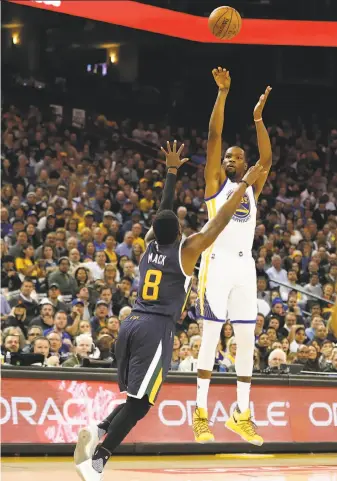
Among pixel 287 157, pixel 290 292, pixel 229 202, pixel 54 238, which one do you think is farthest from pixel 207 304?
pixel 287 157

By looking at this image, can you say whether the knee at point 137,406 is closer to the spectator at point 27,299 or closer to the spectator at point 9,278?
the spectator at point 27,299

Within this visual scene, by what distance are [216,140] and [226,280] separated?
1253 mm

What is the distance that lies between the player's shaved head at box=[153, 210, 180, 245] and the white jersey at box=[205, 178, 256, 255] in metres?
0.91

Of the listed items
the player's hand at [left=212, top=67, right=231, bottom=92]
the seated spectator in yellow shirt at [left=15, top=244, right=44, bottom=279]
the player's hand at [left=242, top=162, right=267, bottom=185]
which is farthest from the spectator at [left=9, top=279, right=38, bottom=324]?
the player's hand at [left=242, top=162, right=267, bottom=185]

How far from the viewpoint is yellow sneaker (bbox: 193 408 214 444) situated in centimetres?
862

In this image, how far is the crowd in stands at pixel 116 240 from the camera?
13.4 m

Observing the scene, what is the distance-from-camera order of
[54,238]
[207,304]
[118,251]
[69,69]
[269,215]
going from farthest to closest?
[69,69] < [269,215] < [118,251] < [54,238] < [207,304]

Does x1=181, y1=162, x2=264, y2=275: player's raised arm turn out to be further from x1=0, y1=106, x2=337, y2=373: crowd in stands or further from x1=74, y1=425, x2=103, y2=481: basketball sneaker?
x1=0, y1=106, x2=337, y2=373: crowd in stands

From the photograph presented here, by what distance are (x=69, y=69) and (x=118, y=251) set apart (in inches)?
508

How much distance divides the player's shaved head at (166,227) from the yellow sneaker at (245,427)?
6.36 ft

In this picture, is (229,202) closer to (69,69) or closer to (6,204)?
(6,204)

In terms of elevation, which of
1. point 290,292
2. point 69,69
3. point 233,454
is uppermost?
point 69,69

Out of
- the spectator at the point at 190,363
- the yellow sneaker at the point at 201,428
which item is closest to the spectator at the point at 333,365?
the spectator at the point at 190,363

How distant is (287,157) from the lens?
2564cm
